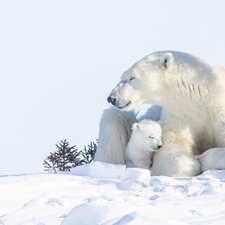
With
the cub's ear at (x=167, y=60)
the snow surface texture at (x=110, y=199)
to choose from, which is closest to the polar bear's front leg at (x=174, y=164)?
the snow surface texture at (x=110, y=199)

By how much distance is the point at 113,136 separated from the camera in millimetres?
5000

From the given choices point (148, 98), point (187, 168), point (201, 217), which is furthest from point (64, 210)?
point (148, 98)

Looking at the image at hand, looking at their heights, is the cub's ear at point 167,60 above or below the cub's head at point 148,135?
above

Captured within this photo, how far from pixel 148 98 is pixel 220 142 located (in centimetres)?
103

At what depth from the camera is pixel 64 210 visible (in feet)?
7.61

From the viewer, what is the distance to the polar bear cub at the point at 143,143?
4.57m

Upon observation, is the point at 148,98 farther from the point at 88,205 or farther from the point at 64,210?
the point at 88,205

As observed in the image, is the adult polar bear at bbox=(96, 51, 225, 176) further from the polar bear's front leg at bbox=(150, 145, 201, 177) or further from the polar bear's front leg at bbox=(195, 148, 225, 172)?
the polar bear's front leg at bbox=(195, 148, 225, 172)

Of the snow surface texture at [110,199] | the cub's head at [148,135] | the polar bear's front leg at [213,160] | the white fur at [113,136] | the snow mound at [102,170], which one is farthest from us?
the white fur at [113,136]

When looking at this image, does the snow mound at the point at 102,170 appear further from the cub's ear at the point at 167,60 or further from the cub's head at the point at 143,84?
the cub's ear at the point at 167,60

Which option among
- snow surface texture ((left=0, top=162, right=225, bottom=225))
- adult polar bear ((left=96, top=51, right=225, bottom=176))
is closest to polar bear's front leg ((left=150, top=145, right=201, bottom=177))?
adult polar bear ((left=96, top=51, right=225, bottom=176))

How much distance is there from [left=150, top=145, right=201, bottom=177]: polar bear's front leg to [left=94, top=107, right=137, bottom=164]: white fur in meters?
0.67

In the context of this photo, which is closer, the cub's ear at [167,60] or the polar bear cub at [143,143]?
the cub's ear at [167,60]

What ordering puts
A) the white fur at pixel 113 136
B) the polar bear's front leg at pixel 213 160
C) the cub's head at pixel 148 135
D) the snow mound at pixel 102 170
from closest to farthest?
the snow mound at pixel 102 170 → the polar bear's front leg at pixel 213 160 → the cub's head at pixel 148 135 → the white fur at pixel 113 136
